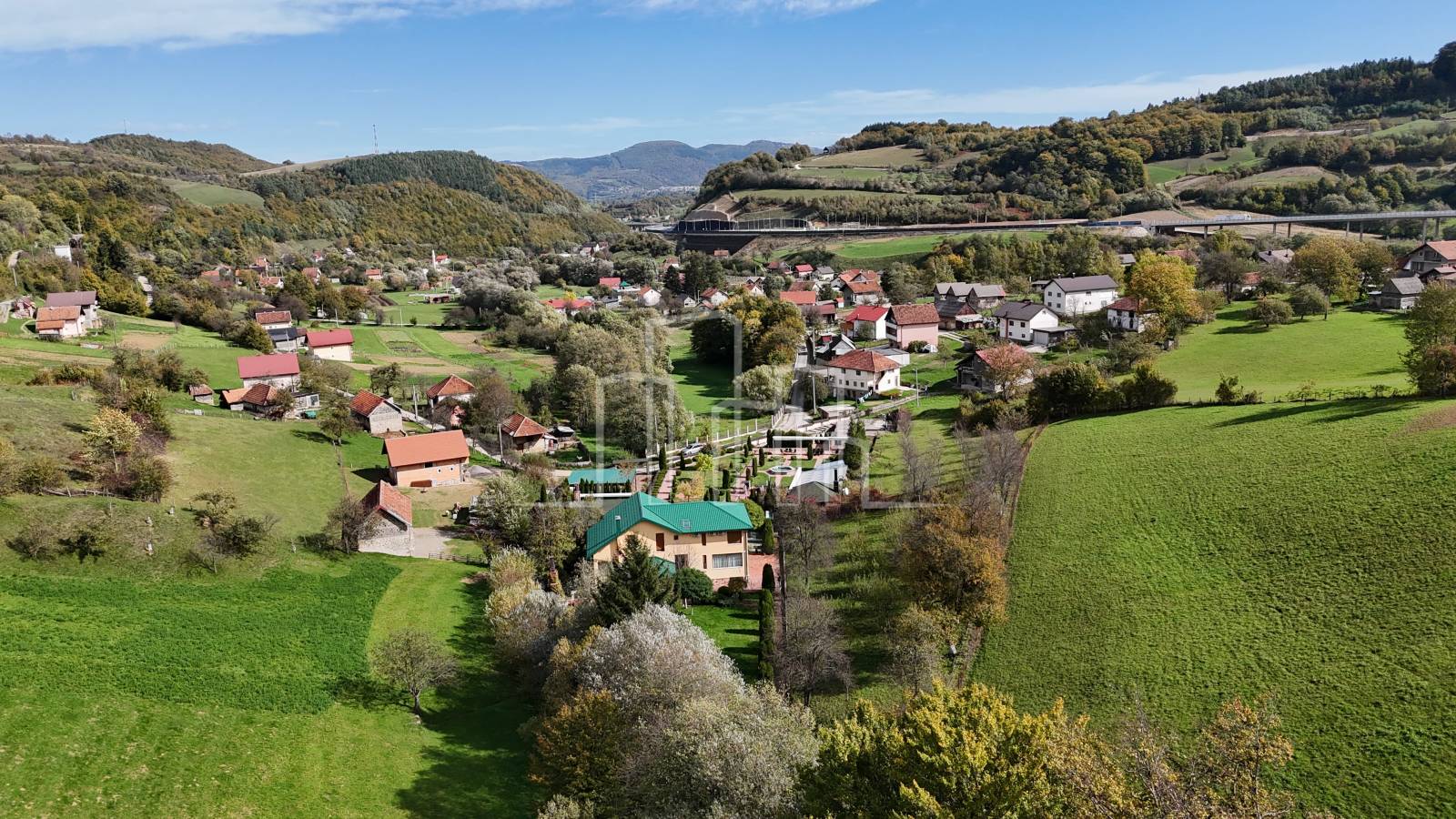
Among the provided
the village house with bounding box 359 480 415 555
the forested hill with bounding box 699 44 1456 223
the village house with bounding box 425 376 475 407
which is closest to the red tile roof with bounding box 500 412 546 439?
the village house with bounding box 425 376 475 407

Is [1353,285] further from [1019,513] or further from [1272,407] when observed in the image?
[1019,513]

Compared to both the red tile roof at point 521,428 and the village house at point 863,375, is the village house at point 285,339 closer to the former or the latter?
the red tile roof at point 521,428

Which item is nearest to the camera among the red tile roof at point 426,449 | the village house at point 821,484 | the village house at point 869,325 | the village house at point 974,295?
the village house at point 821,484

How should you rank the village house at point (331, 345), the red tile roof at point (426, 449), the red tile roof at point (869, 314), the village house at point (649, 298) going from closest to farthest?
the red tile roof at point (426, 449) < the village house at point (331, 345) < the red tile roof at point (869, 314) < the village house at point (649, 298)

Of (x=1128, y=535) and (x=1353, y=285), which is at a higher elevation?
(x=1353, y=285)

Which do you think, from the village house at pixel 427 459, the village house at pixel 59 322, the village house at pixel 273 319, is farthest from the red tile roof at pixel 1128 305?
the village house at pixel 59 322

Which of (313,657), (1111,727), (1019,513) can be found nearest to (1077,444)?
(1019,513)
